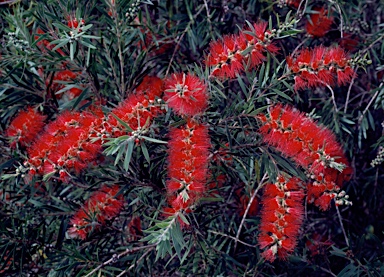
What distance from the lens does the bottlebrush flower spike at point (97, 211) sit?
1.93 metres

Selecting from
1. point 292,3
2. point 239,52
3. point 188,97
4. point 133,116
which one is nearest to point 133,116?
point 133,116

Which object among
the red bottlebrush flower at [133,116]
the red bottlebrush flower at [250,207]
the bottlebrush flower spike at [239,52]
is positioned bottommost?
the red bottlebrush flower at [250,207]

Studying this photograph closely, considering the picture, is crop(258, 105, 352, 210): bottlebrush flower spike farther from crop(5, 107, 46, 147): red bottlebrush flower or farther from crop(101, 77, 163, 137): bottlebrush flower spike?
crop(5, 107, 46, 147): red bottlebrush flower

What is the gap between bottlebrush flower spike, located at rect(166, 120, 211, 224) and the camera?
1.56m

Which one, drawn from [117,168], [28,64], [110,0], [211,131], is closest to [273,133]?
[211,131]

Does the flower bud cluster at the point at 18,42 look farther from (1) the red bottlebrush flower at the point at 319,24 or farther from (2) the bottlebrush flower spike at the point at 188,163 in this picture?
(1) the red bottlebrush flower at the point at 319,24

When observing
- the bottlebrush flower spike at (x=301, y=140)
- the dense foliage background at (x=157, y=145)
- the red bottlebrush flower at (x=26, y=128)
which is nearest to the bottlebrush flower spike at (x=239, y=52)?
the dense foliage background at (x=157, y=145)

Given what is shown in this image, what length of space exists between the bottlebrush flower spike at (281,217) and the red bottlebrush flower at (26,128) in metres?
0.91

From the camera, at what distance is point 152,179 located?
6.25ft

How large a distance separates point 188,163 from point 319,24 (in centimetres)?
113

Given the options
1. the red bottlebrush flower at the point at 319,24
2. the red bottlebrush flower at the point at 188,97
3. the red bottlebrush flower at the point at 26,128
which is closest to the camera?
the red bottlebrush flower at the point at 188,97

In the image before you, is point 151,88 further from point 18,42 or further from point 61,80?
point 18,42

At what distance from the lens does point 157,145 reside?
188 centimetres

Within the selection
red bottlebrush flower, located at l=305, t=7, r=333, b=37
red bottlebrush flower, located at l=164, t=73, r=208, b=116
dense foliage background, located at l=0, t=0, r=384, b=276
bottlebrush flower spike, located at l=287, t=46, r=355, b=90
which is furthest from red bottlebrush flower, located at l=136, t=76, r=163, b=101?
red bottlebrush flower, located at l=305, t=7, r=333, b=37
